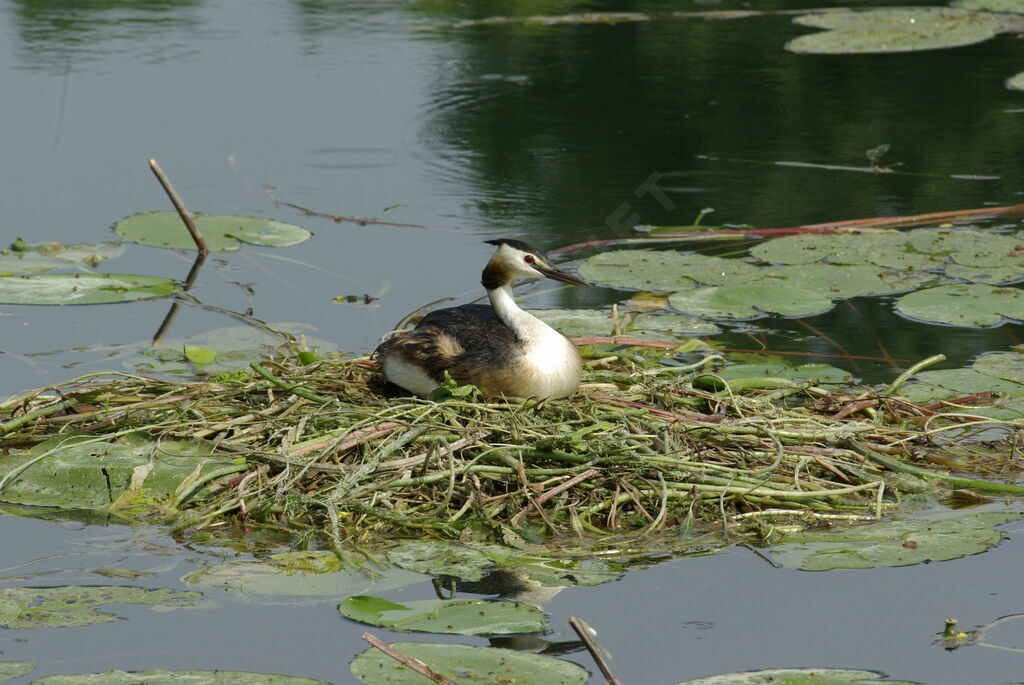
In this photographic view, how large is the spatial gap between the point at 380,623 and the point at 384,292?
11.4 feet

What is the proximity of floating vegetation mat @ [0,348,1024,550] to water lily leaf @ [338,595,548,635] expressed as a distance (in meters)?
0.44

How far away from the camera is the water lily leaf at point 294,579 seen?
3885mm

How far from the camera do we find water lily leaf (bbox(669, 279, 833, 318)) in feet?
21.3

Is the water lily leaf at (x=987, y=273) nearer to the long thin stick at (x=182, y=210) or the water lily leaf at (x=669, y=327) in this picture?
the water lily leaf at (x=669, y=327)

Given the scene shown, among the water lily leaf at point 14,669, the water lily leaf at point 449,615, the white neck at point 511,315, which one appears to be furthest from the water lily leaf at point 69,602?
the white neck at point 511,315

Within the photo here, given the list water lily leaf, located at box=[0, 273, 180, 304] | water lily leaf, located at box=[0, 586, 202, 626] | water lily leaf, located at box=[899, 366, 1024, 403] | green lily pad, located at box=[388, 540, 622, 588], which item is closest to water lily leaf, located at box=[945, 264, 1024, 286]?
water lily leaf, located at box=[899, 366, 1024, 403]

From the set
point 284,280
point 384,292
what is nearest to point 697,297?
point 384,292

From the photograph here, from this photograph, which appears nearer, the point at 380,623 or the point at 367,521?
the point at 380,623

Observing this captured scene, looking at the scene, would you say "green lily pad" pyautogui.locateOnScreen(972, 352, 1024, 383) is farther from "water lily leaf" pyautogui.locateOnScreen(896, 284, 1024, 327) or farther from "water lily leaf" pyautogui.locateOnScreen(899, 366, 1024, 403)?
"water lily leaf" pyautogui.locateOnScreen(896, 284, 1024, 327)

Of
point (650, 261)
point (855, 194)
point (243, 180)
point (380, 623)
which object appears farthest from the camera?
point (243, 180)

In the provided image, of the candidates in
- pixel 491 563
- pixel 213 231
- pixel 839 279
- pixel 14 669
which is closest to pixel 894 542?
pixel 491 563

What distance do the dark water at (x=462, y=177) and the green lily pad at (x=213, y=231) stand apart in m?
0.09

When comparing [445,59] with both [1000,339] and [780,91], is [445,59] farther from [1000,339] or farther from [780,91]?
[1000,339]

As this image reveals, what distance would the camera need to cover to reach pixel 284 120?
1049 centimetres
